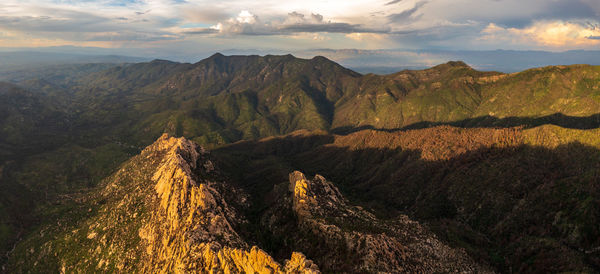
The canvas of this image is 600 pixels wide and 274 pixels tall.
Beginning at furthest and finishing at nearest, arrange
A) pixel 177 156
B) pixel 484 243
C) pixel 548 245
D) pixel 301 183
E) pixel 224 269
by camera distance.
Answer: pixel 177 156, pixel 484 243, pixel 301 183, pixel 548 245, pixel 224 269

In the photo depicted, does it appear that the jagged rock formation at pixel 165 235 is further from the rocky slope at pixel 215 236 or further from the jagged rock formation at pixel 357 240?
the jagged rock formation at pixel 357 240

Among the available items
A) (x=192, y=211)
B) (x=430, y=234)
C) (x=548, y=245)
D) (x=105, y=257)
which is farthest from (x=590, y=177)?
(x=105, y=257)

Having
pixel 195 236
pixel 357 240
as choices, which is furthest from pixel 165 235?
pixel 357 240

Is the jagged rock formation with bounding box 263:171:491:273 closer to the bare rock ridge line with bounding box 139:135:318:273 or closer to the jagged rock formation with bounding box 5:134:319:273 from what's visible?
the bare rock ridge line with bounding box 139:135:318:273

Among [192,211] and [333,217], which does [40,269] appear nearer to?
[192,211]

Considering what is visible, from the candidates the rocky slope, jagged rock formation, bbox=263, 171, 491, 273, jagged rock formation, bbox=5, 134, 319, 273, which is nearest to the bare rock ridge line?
jagged rock formation, bbox=5, 134, 319, 273

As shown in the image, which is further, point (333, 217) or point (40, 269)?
point (40, 269)
